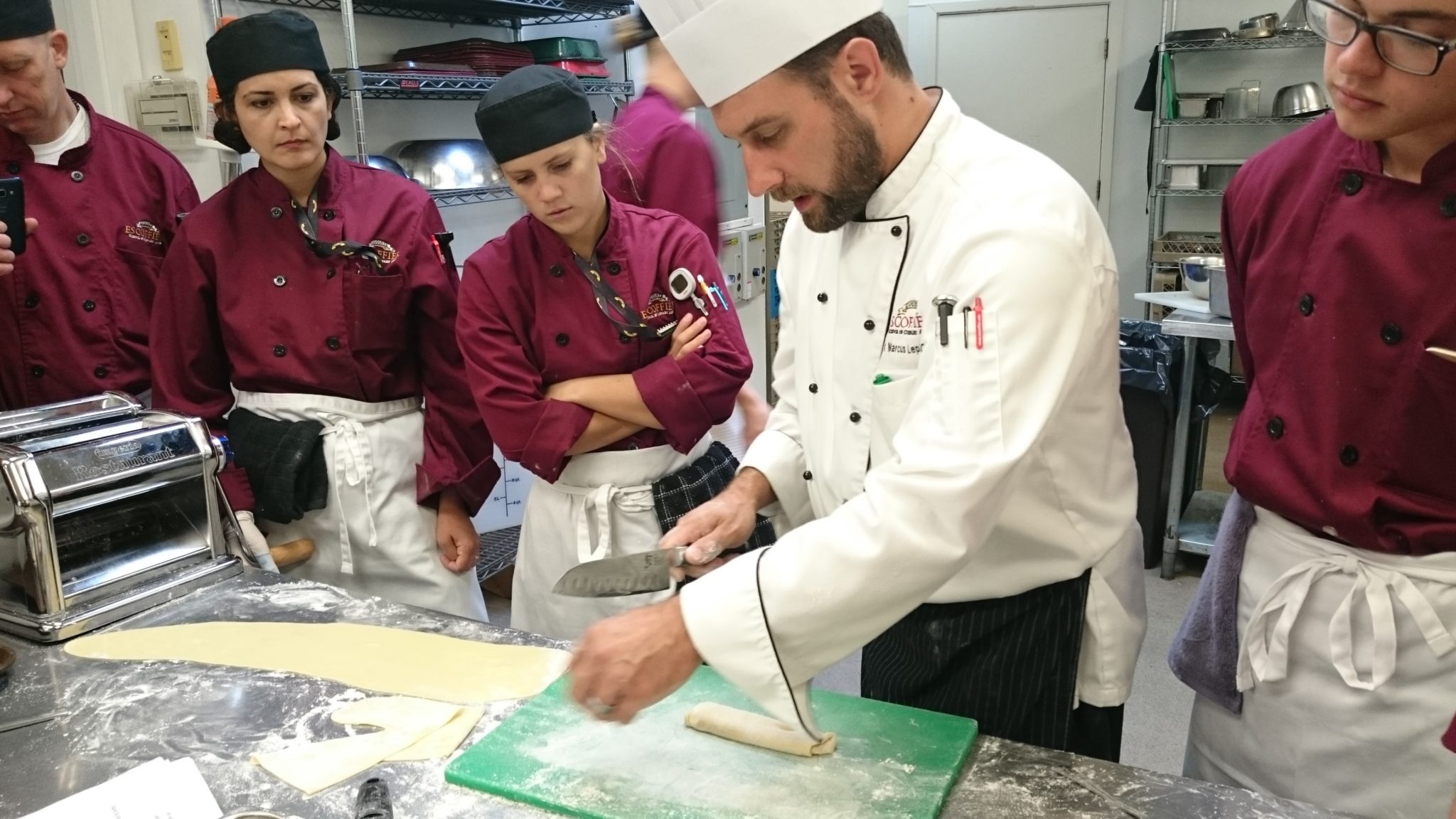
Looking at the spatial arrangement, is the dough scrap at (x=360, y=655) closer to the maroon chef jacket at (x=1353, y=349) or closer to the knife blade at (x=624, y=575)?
the knife blade at (x=624, y=575)

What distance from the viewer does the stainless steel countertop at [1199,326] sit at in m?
2.88

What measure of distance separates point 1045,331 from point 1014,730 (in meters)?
0.52

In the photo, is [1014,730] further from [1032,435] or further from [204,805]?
[204,805]

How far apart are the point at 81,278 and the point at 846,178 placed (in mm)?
1554

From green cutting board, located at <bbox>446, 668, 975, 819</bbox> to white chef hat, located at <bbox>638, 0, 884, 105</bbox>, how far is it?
0.69 meters

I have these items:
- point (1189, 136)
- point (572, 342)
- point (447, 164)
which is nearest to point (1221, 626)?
point (572, 342)

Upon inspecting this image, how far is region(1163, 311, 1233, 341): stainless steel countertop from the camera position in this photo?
288 cm

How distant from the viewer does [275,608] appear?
1.52m

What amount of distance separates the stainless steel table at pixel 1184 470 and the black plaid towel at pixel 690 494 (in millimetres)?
1722

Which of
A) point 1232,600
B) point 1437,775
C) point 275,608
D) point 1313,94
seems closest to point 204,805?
point 275,608

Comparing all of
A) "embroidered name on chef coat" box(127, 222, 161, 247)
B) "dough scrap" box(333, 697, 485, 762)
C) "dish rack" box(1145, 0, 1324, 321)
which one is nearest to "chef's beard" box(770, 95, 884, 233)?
"dough scrap" box(333, 697, 485, 762)

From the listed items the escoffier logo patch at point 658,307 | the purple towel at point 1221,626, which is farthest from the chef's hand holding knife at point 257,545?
the purple towel at point 1221,626

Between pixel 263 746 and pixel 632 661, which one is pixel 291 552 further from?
pixel 632 661

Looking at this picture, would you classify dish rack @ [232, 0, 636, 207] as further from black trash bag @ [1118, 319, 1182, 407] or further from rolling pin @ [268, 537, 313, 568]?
black trash bag @ [1118, 319, 1182, 407]
